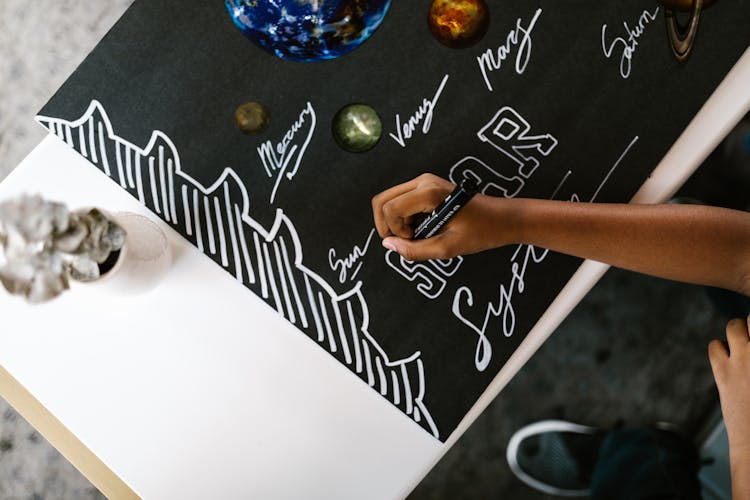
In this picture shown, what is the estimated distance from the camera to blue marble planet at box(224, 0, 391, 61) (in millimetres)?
592

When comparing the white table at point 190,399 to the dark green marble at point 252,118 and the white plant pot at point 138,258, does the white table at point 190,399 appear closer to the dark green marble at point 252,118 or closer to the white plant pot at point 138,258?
the white plant pot at point 138,258

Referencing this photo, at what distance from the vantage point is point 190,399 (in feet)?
2.18

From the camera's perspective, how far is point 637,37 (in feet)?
2.26

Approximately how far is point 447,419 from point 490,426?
1.82ft

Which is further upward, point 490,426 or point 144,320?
point 490,426

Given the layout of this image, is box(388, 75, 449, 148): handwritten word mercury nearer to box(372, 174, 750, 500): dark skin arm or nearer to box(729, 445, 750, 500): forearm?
box(372, 174, 750, 500): dark skin arm

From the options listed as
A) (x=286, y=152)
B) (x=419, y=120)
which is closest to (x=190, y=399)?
(x=286, y=152)

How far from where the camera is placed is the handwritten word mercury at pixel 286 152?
69 cm

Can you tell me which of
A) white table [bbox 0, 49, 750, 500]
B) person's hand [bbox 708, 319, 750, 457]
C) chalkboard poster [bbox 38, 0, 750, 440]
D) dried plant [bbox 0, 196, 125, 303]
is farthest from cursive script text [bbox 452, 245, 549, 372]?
dried plant [bbox 0, 196, 125, 303]

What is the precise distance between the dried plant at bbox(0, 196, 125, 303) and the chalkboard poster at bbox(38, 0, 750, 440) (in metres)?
0.16

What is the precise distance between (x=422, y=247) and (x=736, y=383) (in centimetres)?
40

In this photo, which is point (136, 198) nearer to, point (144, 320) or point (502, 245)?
point (144, 320)

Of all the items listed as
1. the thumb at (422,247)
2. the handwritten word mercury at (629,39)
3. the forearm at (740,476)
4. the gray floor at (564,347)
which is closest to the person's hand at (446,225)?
the thumb at (422,247)

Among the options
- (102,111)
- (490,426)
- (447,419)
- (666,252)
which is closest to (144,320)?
(102,111)
